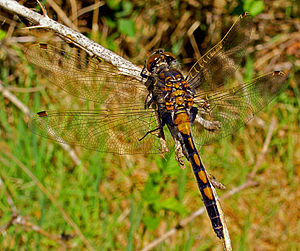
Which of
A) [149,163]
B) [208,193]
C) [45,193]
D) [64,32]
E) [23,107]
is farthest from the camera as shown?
[149,163]

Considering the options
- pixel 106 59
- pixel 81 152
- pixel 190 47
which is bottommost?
pixel 106 59

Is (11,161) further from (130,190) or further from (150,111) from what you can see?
(150,111)

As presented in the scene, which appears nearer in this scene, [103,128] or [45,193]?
[103,128]

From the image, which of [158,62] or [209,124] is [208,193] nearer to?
[209,124]

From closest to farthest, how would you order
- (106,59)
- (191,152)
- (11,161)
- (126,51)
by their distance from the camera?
1. (106,59)
2. (191,152)
3. (11,161)
4. (126,51)

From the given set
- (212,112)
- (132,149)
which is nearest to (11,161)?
(132,149)

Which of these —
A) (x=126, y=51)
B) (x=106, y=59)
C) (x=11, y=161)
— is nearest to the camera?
(x=106, y=59)

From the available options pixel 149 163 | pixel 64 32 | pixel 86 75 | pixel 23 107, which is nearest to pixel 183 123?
pixel 86 75
